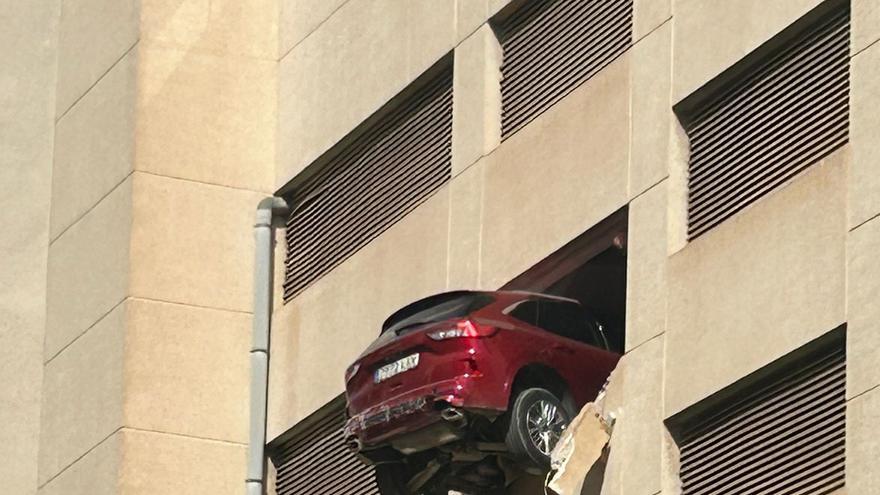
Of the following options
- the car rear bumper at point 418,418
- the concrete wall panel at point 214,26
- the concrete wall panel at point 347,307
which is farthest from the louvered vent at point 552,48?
the concrete wall panel at point 214,26

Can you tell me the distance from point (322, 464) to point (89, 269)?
179 inches

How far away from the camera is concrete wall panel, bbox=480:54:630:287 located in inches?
958

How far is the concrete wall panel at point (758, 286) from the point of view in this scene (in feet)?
68.8

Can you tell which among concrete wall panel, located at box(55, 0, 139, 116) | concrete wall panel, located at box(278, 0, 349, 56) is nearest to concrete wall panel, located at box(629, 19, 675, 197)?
concrete wall panel, located at box(278, 0, 349, 56)

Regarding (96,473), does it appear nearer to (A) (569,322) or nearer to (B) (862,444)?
(A) (569,322)

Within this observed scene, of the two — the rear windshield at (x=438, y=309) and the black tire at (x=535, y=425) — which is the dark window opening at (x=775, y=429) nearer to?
the black tire at (x=535, y=425)

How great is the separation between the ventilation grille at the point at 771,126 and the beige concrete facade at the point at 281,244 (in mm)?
264

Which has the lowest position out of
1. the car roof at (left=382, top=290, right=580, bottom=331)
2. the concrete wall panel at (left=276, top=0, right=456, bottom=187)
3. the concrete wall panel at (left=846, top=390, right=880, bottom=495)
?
the concrete wall panel at (left=846, top=390, right=880, bottom=495)

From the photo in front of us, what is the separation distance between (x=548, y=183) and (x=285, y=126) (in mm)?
7107

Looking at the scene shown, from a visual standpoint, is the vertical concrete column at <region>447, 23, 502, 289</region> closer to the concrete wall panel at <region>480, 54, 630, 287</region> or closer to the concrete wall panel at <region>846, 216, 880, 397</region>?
the concrete wall panel at <region>480, 54, 630, 287</region>

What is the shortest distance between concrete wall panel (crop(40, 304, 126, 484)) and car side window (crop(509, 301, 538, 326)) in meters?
8.21

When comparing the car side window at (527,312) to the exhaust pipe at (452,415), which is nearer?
the exhaust pipe at (452,415)

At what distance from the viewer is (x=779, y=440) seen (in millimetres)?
21453

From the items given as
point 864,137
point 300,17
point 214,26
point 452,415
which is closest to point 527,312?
point 452,415
